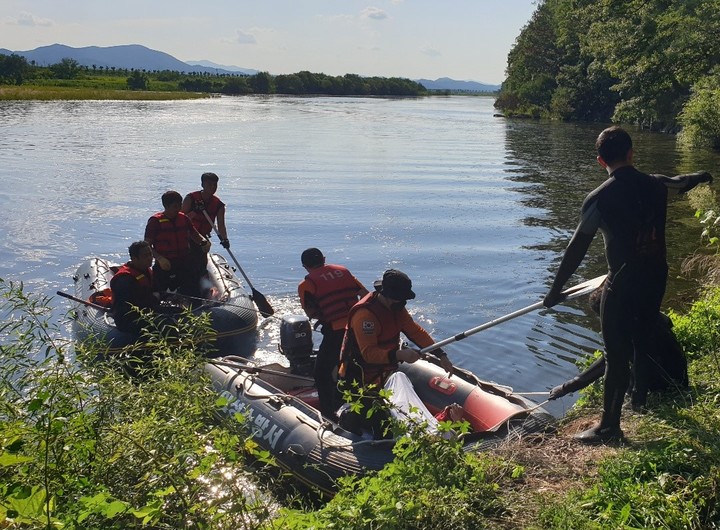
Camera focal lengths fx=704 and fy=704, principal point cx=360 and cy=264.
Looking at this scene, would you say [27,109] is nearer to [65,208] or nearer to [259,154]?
[259,154]

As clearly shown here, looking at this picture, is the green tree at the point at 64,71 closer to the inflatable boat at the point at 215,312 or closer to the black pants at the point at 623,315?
the inflatable boat at the point at 215,312

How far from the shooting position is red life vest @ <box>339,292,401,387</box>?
17.7 ft

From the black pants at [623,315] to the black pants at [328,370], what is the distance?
2.67 m

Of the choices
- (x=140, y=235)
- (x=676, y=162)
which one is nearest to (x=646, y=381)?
(x=140, y=235)

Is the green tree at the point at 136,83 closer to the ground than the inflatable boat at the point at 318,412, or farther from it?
farther from it

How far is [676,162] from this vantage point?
25.0 metres

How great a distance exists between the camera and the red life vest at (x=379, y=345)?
5395 millimetres

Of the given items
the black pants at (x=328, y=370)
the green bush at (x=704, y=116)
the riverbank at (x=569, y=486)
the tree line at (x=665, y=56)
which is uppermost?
the tree line at (x=665, y=56)

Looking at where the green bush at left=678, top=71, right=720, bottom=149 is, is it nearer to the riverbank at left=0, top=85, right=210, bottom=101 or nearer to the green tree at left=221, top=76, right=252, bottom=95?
the riverbank at left=0, top=85, right=210, bottom=101

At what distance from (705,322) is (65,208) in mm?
16244

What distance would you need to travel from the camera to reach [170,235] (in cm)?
895

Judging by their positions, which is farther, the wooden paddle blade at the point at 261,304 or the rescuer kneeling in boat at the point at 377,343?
the wooden paddle blade at the point at 261,304

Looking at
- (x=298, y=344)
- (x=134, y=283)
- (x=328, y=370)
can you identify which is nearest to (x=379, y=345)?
(x=328, y=370)

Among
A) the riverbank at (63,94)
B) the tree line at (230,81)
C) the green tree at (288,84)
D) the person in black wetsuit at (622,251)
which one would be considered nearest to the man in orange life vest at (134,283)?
the person in black wetsuit at (622,251)
